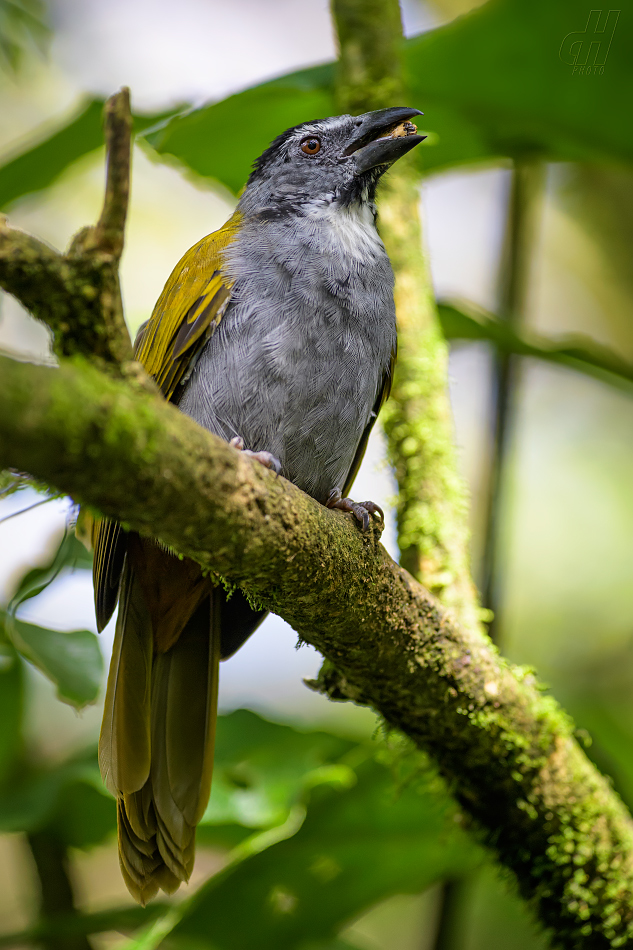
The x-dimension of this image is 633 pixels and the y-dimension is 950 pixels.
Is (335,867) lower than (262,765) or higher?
lower

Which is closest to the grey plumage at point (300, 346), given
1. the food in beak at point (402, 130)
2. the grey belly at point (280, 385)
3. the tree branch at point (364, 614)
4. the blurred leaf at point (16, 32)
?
the grey belly at point (280, 385)

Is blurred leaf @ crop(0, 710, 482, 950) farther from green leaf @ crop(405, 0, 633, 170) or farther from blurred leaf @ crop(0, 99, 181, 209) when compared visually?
green leaf @ crop(405, 0, 633, 170)

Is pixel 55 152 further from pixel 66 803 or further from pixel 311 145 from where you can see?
pixel 66 803

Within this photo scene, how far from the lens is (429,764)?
2.59 m

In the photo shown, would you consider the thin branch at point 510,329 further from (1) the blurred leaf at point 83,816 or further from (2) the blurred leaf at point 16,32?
(2) the blurred leaf at point 16,32

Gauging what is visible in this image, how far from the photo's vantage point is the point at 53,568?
2.84 metres

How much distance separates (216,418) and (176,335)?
0.97ft

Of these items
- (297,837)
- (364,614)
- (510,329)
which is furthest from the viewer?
(510,329)

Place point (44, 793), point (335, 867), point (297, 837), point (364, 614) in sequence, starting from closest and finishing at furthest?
point (364, 614) → point (297, 837) → point (44, 793) → point (335, 867)

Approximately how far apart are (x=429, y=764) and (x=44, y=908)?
1.70 m

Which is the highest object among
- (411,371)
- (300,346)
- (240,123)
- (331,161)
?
(240,123)

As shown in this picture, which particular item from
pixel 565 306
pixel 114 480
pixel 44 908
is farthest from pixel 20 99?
pixel 114 480

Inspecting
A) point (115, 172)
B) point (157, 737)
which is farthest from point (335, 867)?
point (115, 172)

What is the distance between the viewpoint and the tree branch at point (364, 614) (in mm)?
1133
